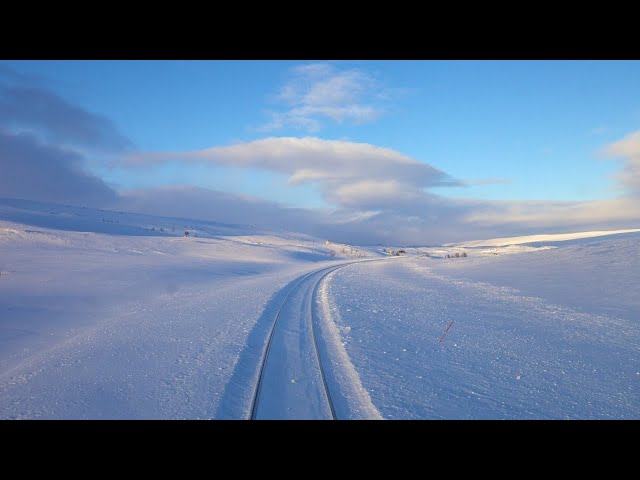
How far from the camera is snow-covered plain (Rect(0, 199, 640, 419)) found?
5176 mm

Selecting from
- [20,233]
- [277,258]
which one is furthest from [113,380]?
[277,258]

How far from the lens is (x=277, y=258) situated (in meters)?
46.0

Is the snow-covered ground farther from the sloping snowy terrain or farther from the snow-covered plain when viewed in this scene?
the sloping snowy terrain

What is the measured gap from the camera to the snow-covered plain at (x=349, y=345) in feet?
17.0

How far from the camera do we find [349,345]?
8414mm

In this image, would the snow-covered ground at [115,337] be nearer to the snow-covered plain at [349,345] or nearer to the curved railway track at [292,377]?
the snow-covered plain at [349,345]

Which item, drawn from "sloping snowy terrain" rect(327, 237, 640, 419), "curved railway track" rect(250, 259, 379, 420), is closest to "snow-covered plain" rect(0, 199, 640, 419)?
"sloping snowy terrain" rect(327, 237, 640, 419)
